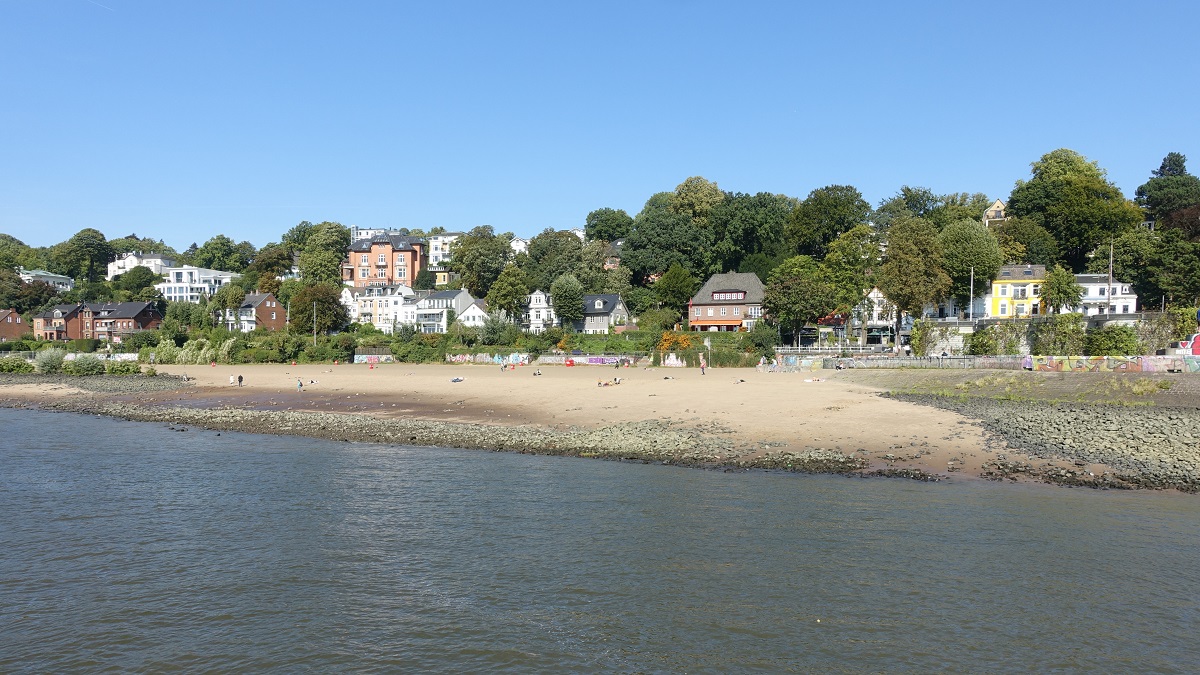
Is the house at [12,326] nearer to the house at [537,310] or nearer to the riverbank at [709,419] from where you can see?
the riverbank at [709,419]

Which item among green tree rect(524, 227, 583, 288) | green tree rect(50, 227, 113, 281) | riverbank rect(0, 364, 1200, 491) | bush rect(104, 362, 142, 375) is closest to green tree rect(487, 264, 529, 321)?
green tree rect(524, 227, 583, 288)

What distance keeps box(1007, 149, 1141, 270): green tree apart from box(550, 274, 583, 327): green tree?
48.9 m

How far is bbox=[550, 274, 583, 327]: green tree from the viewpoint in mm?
79250

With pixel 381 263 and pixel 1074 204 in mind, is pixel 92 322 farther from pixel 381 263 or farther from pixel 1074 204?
pixel 1074 204

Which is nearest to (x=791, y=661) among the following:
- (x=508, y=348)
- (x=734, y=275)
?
(x=508, y=348)

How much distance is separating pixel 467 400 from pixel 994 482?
89.8ft

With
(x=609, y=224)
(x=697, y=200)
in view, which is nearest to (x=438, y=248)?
(x=609, y=224)

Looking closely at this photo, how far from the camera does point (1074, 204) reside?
76500 millimetres

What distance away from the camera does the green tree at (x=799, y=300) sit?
63.4 metres

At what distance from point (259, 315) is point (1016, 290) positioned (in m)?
84.9

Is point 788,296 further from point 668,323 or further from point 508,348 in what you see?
point 508,348

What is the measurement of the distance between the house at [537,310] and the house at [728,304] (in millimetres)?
16210

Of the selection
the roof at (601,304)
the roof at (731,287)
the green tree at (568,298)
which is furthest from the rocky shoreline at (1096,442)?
the green tree at (568,298)

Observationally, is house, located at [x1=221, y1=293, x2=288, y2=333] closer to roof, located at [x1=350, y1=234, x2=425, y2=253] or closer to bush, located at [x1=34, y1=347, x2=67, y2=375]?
roof, located at [x1=350, y1=234, x2=425, y2=253]
